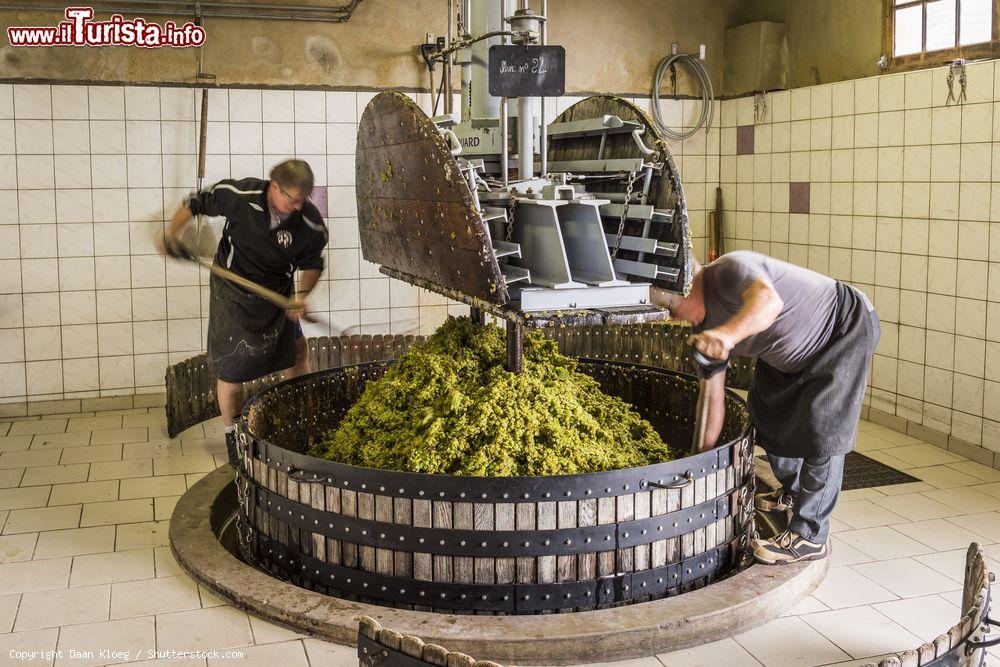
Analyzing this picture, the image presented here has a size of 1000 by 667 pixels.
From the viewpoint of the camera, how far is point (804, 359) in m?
3.41

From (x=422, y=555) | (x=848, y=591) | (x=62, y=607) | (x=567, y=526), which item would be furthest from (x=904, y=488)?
(x=62, y=607)

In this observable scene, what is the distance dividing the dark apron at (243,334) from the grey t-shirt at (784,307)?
219cm

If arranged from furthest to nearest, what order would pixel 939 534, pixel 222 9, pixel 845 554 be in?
pixel 222 9
pixel 939 534
pixel 845 554

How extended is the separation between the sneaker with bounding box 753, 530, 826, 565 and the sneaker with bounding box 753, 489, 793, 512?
1.67 ft

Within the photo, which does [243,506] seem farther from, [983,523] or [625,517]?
[983,523]

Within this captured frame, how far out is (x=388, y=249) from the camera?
374 centimetres

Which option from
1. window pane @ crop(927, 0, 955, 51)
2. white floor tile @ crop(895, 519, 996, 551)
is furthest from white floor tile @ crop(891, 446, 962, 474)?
window pane @ crop(927, 0, 955, 51)

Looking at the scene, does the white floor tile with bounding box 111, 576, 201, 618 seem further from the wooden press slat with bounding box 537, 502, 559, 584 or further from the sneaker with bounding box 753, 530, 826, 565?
the sneaker with bounding box 753, 530, 826, 565

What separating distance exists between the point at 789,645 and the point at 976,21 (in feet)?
12.1

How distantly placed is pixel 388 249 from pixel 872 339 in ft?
5.91

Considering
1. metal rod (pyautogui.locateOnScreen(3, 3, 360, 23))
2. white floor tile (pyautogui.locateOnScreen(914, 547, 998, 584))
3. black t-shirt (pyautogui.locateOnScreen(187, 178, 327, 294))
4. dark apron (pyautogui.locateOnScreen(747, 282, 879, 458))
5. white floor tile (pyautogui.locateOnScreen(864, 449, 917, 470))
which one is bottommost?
white floor tile (pyautogui.locateOnScreen(914, 547, 998, 584))

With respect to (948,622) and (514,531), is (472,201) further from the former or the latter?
(948,622)

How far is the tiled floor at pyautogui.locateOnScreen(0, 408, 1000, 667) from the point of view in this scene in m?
2.99

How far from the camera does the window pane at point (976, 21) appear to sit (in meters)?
5.01
